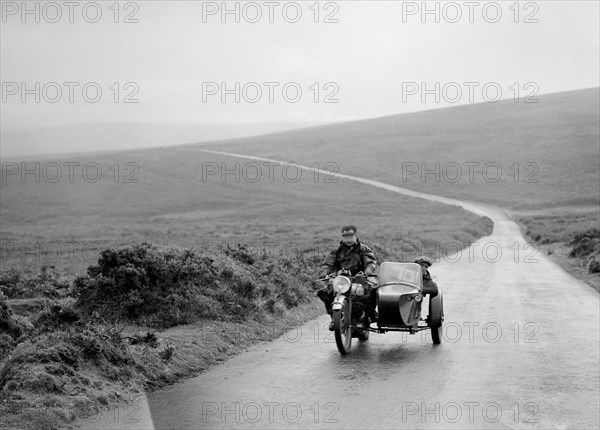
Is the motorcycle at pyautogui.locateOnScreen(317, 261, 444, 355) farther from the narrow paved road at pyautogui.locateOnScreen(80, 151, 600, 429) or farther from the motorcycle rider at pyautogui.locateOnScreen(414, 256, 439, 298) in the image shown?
the narrow paved road at pyautogui.locateOnScreen(80, 151, 600, 429)

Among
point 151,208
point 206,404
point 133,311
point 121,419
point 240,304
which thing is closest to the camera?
point 121,419

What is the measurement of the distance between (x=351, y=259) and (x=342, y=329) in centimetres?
148

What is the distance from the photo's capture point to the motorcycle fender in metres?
11.4

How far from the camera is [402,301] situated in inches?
486

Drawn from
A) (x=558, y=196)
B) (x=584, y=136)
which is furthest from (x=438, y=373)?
(x=584, y=136)

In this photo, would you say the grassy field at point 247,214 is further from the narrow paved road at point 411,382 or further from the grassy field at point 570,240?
the narrow paved road at point 411,382

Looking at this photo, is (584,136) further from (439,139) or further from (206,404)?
(206,404)

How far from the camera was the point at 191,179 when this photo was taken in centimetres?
10894

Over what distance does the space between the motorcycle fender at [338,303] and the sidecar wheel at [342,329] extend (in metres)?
0.05

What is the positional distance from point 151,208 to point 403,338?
3039 inches

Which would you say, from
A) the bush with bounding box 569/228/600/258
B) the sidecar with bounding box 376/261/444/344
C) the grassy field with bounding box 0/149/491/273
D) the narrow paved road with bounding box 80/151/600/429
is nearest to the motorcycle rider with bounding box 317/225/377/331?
the sidecar with bounding box 376/261/444/344

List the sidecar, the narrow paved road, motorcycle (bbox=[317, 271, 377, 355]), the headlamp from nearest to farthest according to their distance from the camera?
1. the narrow paved road
2. motorcycle (bbox=[317, 271, 377, 355])
3. the headlamp
4. the sidecar

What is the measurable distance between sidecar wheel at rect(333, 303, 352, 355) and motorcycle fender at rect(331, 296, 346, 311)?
0.17ft

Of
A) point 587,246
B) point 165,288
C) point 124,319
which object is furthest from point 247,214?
point 124,319
